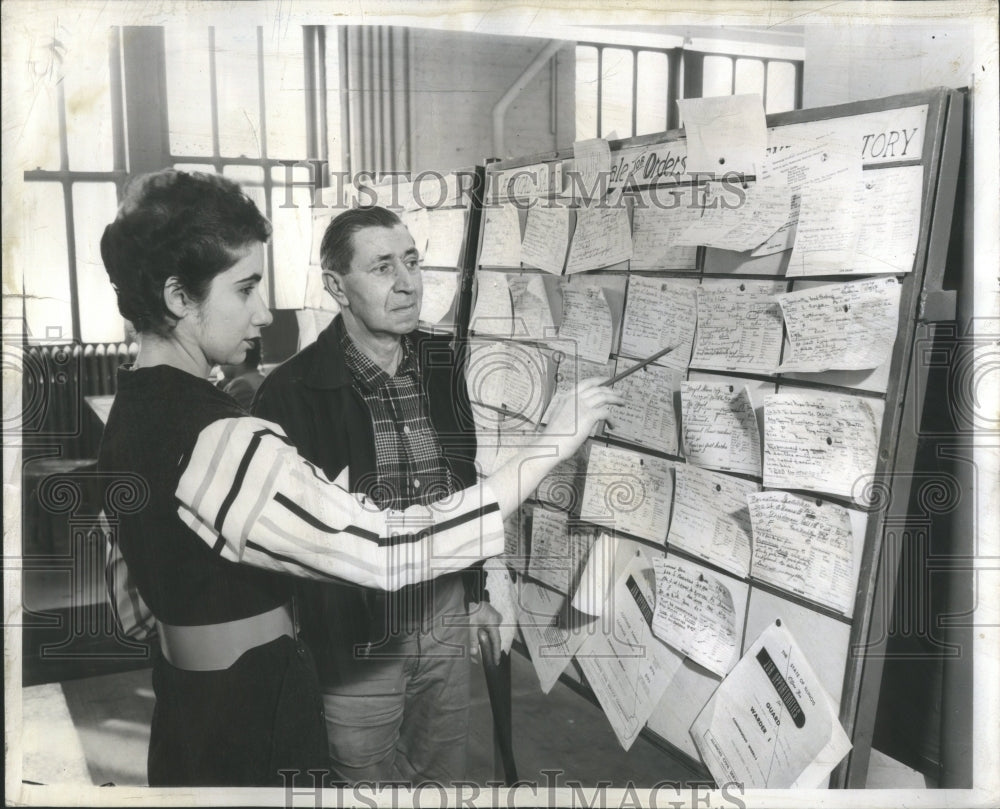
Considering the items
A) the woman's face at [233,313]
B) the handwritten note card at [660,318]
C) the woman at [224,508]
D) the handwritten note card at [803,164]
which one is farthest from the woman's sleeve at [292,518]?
the handwritten note card at [803,164]

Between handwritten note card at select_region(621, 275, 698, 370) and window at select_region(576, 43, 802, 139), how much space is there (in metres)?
0.24

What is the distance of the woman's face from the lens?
1318mm

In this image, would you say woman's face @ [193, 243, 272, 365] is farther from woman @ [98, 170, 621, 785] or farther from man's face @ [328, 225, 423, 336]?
man's face @ [328, 225, 423, 336]

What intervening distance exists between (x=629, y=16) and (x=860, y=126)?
0.41 meters

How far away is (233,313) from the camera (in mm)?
1324

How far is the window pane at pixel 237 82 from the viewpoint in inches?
53.4

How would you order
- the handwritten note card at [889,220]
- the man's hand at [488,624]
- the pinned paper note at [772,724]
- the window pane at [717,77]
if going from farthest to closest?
1. the man's hand at [488,624]
2. the window pane at [717,77]
3. the pinned paper note at [772,724]
4. the handwritten note card at [889,220]

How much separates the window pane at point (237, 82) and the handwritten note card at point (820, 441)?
897mm

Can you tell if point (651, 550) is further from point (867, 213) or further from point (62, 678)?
point (62, 678)

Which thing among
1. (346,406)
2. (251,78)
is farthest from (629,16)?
(346,406)

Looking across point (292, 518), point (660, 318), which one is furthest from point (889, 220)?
point (292, 518)

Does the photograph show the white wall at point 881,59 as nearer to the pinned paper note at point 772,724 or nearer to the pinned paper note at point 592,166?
the pinned paper note at point 592,166

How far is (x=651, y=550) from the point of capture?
4.54 ft

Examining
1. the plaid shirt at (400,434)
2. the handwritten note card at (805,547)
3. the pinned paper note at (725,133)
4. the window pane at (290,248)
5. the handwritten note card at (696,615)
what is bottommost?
the handwritten note card at (696,615)
